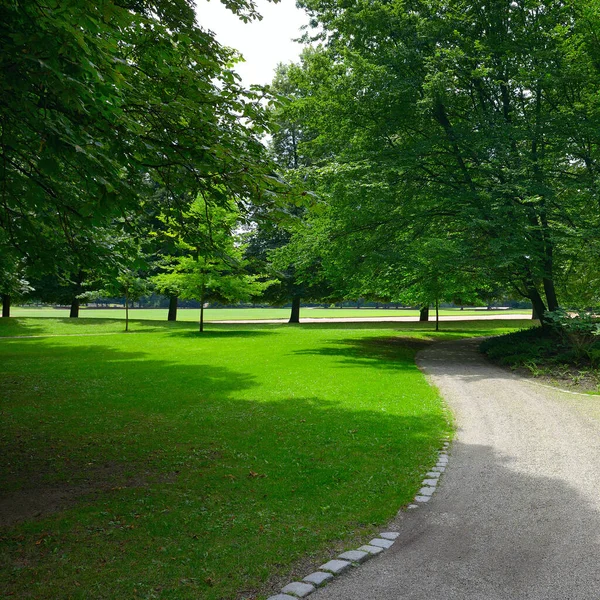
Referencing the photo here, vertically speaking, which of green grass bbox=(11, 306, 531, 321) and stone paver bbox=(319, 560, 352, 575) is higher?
green grass bbox=(11, 306, 531, 321)

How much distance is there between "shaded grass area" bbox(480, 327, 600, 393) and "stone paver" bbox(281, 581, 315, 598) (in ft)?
35.7

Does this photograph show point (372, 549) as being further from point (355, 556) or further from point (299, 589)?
point (299, 589)

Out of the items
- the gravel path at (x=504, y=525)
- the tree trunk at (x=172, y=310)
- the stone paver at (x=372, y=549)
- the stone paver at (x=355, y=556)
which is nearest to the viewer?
the gravel path at (x=504, y=525)

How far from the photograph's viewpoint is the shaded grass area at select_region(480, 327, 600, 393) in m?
13.4

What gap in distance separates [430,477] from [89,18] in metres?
6.34

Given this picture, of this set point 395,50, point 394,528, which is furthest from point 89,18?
point 395,50

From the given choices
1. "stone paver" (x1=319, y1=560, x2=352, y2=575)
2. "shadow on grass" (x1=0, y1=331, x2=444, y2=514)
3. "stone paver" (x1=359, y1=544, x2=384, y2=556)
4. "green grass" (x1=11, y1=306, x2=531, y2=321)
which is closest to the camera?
"stone paver" (x1=319, y1=560, x2=352, y2=575)

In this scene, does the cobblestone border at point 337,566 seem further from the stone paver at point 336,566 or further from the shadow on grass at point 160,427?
the shadow on grass at point 160,427

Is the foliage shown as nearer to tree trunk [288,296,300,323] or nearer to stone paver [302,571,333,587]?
stone paver [302,571,333,587]

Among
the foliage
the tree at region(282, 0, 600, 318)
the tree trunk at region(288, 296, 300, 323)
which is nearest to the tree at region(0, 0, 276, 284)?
the tree at region(282, 0, 600, 318)

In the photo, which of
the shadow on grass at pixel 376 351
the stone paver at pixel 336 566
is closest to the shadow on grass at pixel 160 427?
the stone paver at pixel 336 566

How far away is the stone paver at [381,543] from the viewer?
184 inches

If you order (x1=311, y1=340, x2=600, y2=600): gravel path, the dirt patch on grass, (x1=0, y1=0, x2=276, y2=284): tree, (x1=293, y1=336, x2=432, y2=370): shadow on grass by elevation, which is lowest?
the dirt patch on grass

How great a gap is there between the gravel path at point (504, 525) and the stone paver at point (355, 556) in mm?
115
